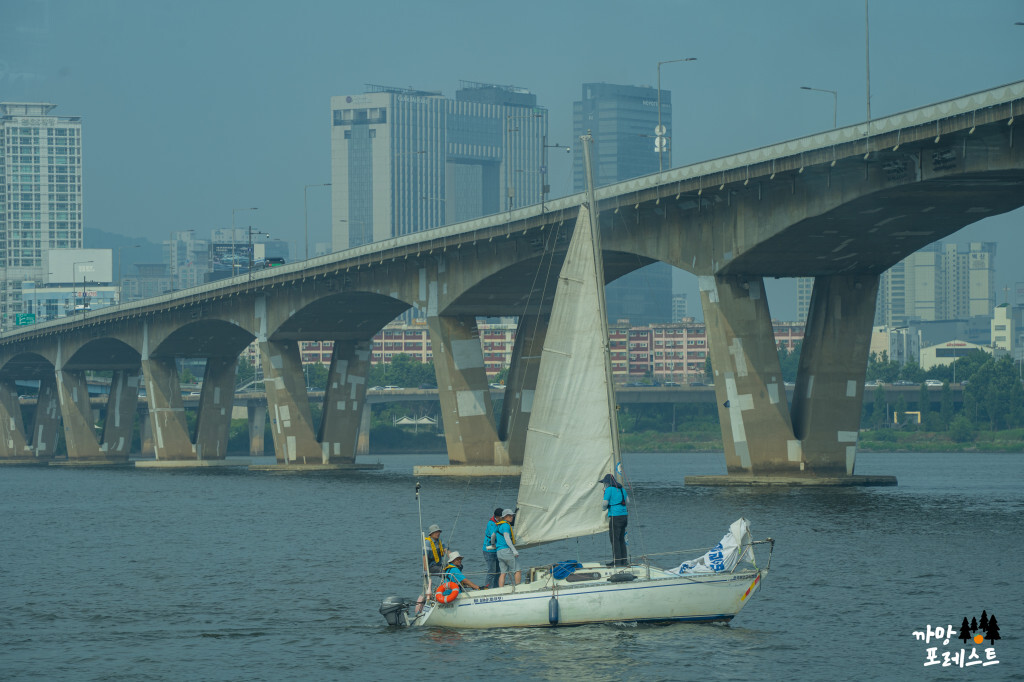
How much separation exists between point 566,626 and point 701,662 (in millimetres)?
4340

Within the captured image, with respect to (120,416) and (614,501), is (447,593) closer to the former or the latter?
(614,501)

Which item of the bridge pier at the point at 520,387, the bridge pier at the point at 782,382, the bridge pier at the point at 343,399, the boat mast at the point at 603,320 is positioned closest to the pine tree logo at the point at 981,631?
the boat mast at the point at 603,320

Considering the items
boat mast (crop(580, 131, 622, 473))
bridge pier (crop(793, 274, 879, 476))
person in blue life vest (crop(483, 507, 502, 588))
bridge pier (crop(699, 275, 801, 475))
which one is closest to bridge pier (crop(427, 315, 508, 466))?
bridge pier (crop(699, 275, 801, 475))

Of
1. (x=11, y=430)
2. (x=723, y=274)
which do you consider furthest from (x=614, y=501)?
(x=11, y=430)

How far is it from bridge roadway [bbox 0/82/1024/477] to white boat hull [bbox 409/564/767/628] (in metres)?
21.6

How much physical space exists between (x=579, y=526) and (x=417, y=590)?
8332mm

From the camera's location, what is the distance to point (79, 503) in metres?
93.6

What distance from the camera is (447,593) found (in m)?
37.6

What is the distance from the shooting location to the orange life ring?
37562mm

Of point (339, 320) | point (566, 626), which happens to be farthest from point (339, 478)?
point (566, 626)

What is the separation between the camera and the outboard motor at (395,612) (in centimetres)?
3853

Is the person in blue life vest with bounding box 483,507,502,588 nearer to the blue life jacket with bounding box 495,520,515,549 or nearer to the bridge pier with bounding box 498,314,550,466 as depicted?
the blue life jacket with bounding box 495,520,515,549

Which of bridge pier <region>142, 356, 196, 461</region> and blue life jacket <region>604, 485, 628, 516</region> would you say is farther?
bridge pier <region>142, 356, 196, 461</region>

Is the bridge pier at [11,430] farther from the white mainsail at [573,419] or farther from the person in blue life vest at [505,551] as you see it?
the person in blue life vest at [505,551]
